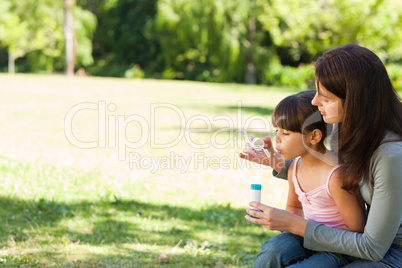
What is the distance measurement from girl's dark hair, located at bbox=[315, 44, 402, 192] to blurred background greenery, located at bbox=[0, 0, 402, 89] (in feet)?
74.9

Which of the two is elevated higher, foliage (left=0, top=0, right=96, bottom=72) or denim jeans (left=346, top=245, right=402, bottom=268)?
foliage (left=0, top=0, right=96, bottom=72)

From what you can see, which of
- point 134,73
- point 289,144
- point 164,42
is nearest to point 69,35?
point 134,73

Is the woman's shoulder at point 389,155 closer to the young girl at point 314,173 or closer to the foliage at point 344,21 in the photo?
the young girl at point 314,173

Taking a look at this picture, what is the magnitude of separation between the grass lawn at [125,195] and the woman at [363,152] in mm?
1783

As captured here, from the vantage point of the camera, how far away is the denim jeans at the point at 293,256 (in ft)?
8.50

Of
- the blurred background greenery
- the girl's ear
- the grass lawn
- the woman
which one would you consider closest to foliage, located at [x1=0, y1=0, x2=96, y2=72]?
the blurred background greenery

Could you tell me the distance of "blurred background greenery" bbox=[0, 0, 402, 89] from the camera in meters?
33.3

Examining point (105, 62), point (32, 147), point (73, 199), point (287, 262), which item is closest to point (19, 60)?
point (105, 62)

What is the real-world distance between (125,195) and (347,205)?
3680 mm

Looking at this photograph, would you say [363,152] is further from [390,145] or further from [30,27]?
[30,27]

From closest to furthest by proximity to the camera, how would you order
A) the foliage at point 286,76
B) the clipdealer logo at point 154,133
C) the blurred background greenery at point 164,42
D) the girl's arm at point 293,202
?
the girl's arm at point 293,202, the clipdealer logo at point 154,133, the foliage at point 286,76, the blurred background greenery at point 164,42

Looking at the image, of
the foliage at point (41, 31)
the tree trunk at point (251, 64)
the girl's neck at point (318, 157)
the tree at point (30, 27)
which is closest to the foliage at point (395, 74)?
the tree trunk at point (251, 64)

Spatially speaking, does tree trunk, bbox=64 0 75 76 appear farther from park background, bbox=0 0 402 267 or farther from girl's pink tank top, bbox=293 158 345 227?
girl's pink tank top, bbox=293 158 345 227

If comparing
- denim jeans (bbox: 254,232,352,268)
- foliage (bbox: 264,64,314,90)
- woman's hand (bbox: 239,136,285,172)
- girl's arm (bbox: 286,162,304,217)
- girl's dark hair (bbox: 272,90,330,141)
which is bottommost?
denim jeans (bbox: 254,232,352,268)
